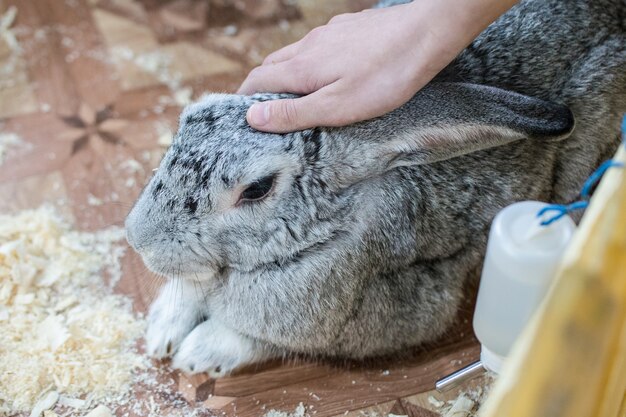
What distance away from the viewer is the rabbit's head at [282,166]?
118cm

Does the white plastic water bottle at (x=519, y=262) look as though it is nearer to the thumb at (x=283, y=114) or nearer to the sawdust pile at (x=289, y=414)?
the thumb at (x=283, y=114)

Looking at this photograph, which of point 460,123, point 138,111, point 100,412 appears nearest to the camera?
point 460,123

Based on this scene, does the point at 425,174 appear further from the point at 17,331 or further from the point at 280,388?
the point at 17,331

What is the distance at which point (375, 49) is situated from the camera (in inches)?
47.6

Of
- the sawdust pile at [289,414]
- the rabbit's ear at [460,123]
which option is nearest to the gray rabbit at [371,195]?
the rabbit's ear at [460,123]

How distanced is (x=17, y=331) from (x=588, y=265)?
3.65 ft

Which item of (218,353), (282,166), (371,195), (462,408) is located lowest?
(462,408)

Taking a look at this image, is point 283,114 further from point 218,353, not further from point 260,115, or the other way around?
point 218,353

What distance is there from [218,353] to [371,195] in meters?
0.42

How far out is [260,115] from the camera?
1.19m

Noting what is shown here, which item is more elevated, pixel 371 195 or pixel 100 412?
pixel 371 195

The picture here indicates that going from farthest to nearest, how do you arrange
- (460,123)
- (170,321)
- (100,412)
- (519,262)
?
(170,321), (100,412), (460,123), (519,262)

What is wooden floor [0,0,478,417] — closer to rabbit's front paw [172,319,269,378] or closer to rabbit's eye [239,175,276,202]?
rabbit's front paw [172,319,269,378]

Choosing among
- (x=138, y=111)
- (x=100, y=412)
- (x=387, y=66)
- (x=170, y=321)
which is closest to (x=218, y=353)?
(x=170, y=321)
